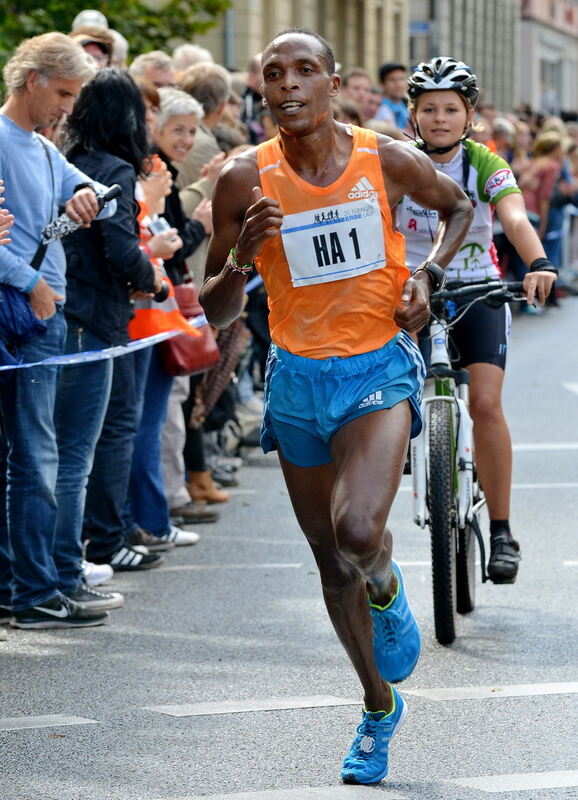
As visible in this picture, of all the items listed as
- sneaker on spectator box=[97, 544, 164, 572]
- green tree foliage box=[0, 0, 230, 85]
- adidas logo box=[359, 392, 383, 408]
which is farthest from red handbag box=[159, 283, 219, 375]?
adidas logo box=[359, 392, 383, 408]

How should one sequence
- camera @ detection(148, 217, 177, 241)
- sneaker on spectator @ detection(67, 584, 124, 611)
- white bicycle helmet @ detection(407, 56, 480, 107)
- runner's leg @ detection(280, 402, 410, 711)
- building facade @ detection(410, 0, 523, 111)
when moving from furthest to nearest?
building facade @ detection(410, 0, 523, 111)
camera @ detection(148, 217, 177, 241)
sneaker on spectator @ detection(67, 584, 124, 611)
white bicycle helmet @ detection(407, 56, 480, 107)
runner's leg @ detection(280, 402, 410, 711)

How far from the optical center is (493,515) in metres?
7.15

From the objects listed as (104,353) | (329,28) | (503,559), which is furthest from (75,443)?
(329,28)

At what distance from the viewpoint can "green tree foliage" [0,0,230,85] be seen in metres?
12.6

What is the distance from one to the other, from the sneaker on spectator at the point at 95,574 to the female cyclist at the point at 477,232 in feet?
5.91

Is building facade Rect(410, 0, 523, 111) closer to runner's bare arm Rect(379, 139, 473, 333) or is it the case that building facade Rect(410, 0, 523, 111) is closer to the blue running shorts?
runner's bare arm Rect(379, 139, 473, 333)

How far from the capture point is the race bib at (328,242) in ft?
16.2

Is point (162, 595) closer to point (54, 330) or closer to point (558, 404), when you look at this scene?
point (54, 330)

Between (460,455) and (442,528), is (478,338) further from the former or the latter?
(442,528)

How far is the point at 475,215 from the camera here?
6.95 metres

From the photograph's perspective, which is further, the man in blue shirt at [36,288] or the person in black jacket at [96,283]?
the person in black jacket at [96,283]

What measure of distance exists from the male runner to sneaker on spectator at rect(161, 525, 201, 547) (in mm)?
3823

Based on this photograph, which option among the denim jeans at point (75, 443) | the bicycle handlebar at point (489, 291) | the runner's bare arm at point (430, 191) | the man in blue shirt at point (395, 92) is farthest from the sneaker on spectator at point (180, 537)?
the man in blue shirt at point (395, 92)

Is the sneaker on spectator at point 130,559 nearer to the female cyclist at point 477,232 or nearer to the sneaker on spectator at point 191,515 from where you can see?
the sneaker on spectator at point 191,515
